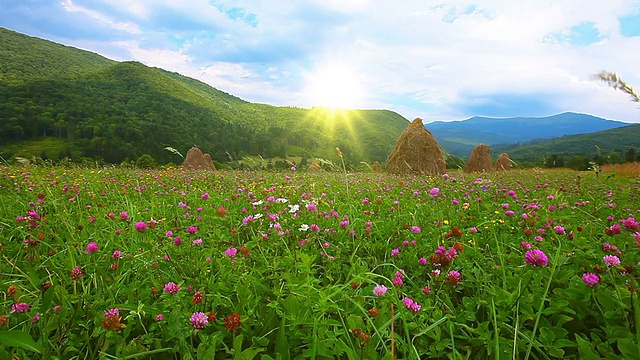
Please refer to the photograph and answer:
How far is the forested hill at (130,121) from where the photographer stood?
66.8 m

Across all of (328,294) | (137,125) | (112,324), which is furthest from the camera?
(137,125)

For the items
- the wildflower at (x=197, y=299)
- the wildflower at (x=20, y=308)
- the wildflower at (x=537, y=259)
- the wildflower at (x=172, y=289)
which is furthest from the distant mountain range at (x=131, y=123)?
the wildflower at (x=537, y=259)

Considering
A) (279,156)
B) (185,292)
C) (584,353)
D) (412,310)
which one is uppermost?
(584,353)

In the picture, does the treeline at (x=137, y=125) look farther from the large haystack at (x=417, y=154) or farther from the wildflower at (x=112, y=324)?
the wildflower at (x=112, y=324)

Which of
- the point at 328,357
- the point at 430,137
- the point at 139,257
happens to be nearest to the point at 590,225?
the point at 328,357

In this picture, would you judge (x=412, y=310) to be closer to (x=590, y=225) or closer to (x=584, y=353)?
(x=584, y=353)

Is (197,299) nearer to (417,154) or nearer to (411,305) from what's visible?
(411,305)

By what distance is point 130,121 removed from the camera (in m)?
85.9

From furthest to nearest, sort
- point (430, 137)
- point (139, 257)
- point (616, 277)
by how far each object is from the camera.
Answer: point (430, 137) → point (139, 257) → point (616, 277)

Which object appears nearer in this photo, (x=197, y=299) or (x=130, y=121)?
(x=197, y=299)

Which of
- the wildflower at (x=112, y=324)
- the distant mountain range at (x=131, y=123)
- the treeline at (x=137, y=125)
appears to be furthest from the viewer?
the distant mountain range at (x=131, y=123)

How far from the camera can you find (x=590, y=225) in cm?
283

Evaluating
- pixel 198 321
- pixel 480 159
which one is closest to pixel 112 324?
pixel 198 321

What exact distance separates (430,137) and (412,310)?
1804cm
